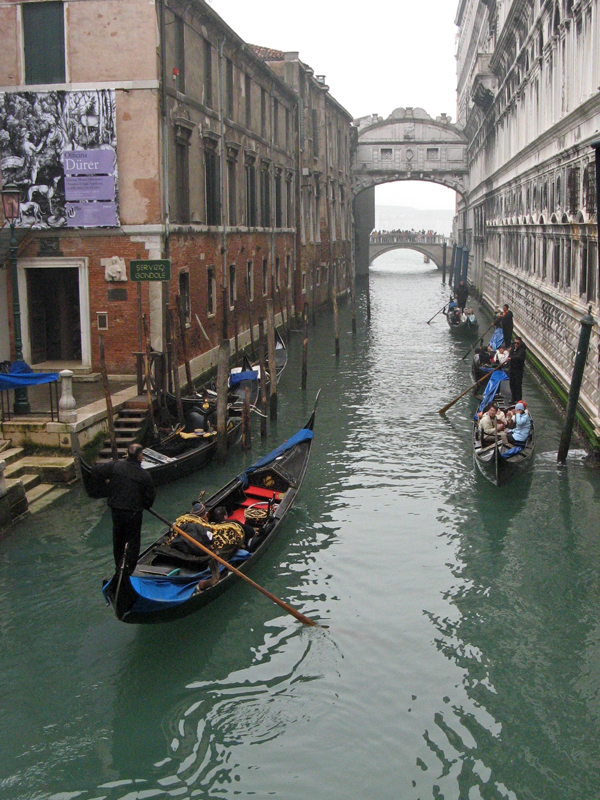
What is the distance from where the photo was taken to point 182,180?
52.2ft

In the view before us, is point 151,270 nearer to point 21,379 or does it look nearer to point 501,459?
point 21,379

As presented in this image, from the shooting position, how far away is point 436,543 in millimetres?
9844

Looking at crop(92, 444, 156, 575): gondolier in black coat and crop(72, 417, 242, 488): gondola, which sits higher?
crop(92, 444, 156, 575): gondolier in black coat

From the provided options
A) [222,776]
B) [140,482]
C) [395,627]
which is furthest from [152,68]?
[222,776]

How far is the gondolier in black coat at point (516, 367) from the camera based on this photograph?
15.9 meters

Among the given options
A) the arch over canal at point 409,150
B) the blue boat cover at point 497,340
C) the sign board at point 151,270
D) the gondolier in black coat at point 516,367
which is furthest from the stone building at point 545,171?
the arch over canal at point 409,150

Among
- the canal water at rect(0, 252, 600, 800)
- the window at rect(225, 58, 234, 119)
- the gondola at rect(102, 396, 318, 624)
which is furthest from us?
the window at rect(225, 58, 234, 119)

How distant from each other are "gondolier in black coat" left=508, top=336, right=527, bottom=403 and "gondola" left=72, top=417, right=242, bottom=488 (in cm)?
551

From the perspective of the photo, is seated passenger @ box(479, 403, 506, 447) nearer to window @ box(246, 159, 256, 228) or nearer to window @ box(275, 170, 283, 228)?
window @ box(246, 159, 256, 228)

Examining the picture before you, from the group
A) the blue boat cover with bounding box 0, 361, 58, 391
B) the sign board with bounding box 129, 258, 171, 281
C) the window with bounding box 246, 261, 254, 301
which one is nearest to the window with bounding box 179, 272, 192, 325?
the sign board with bounding box 129, 258, 171, 281

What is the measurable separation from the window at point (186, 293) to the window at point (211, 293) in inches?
56.9

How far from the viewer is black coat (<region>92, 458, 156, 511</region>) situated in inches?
295

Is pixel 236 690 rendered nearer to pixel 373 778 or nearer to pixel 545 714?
pixel 373 778

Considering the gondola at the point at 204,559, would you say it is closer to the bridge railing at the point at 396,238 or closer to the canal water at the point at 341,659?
the canal water at the point at 341,659
